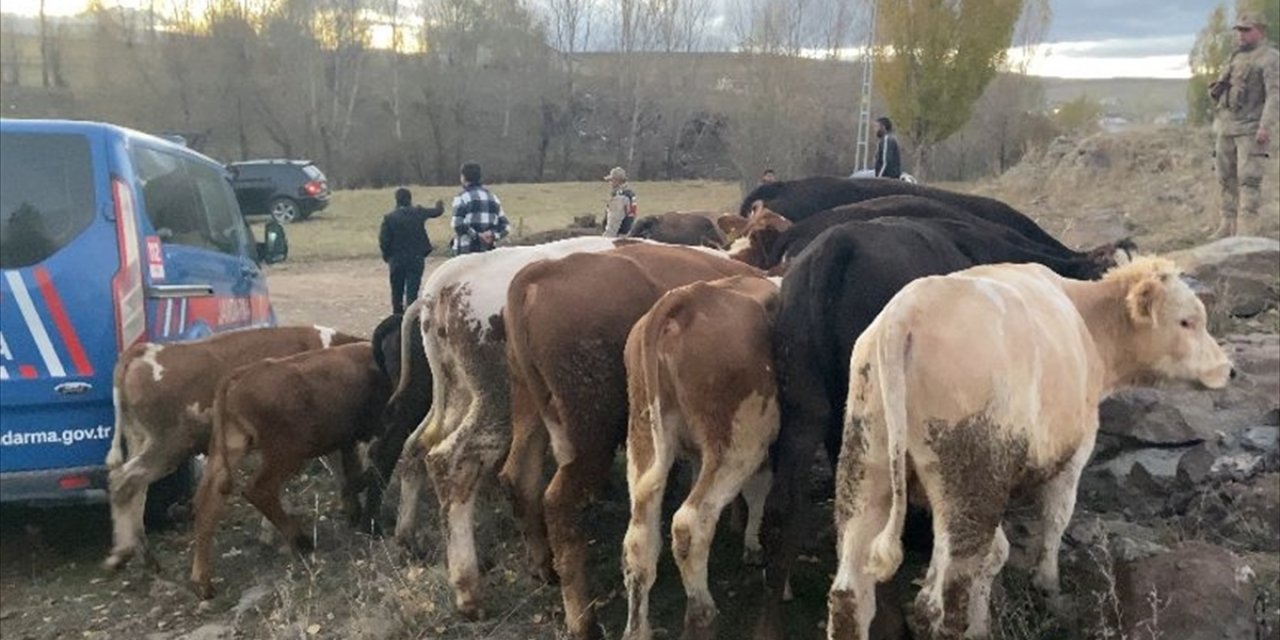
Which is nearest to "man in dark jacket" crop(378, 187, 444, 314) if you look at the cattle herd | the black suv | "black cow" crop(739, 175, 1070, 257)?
"black cow" crop(739, 175, 1070, 257)

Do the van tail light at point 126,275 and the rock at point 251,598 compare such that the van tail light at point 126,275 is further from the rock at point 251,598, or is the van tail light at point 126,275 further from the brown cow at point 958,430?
the brown cow at point 958,430

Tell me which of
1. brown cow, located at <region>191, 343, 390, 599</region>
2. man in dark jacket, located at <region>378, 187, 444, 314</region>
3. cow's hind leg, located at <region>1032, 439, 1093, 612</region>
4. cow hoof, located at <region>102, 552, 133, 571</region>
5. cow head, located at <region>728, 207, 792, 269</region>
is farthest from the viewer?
man in dark jacket, located at <region>378, 187, 444, 314</region>

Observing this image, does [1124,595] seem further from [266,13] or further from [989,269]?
[266,13]

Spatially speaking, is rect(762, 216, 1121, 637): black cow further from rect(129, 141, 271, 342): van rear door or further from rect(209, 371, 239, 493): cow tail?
rect(129, 141, 271, 342): van rear door

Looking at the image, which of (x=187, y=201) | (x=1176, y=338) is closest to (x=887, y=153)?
(x=187, y=201)

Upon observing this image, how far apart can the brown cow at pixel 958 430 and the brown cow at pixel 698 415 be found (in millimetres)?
538

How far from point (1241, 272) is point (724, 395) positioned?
20.2 feet

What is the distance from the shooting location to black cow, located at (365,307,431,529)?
6.53m

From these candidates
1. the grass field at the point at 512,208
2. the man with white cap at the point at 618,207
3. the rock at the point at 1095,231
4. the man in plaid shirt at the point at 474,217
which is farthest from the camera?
the grass field at the point at 512,208

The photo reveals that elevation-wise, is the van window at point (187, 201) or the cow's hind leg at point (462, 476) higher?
the van window at point (187, 201)

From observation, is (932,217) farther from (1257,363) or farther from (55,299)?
(55,299)

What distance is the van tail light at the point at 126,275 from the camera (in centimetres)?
618

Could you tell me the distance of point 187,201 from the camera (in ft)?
24.7

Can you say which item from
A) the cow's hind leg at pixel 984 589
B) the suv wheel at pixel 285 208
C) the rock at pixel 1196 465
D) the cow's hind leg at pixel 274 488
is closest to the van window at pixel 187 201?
the cow's hind leg at pixel 274 488
